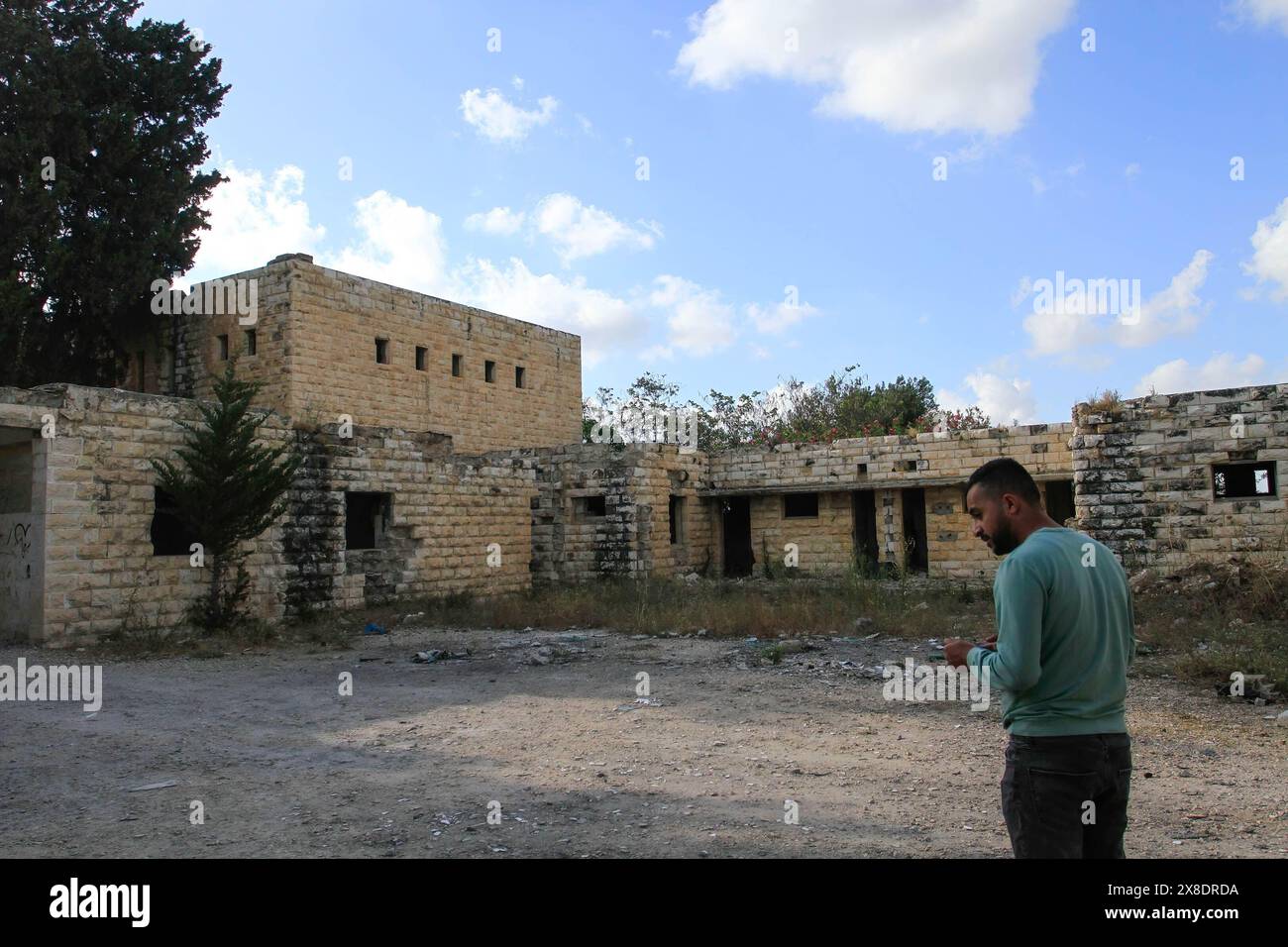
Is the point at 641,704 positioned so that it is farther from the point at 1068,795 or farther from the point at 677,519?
the point at 677,519

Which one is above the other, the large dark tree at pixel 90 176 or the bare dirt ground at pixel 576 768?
the large dark tree at pixel 90 176

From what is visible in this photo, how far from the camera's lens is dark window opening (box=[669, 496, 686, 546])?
66.9 feet

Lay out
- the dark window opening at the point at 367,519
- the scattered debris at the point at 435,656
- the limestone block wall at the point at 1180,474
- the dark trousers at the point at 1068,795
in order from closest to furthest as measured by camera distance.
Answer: the dark trousers at the point at 1068,795 → the scattered debris at the point at 435,656 → the limestone block wall at the point at 1180,474 → the dark window opening at the point at 367,519

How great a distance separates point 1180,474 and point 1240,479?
1.40 meters

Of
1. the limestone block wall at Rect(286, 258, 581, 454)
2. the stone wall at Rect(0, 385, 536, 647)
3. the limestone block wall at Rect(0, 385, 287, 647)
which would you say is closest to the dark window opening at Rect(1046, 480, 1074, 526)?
the stone wall at Rect(0, 385, 536, 647)

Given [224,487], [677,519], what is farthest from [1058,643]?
[677,519]

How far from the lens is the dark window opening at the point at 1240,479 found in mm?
12297

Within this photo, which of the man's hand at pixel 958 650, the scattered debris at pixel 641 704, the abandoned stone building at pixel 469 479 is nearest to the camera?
the man's hand at pixel 958 650

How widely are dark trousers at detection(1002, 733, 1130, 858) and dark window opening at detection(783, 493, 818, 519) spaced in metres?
17.9

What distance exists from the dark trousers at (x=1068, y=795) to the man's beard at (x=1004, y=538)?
613 mm

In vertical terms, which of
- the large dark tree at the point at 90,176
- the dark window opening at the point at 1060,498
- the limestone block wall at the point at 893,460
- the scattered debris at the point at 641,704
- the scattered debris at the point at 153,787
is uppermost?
the large dark tree at the point at 90,176

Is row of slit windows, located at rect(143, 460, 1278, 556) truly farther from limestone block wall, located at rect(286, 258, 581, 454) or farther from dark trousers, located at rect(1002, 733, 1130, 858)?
dark trousers, located at rect(1002, 733, 1130, 858)

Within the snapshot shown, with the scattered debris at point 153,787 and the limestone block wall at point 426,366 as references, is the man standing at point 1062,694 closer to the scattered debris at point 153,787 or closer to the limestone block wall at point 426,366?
the scattered debris at point 153,787

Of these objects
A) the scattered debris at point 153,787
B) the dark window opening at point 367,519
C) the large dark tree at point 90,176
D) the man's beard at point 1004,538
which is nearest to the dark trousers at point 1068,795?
the man's beard at point 1004,538
